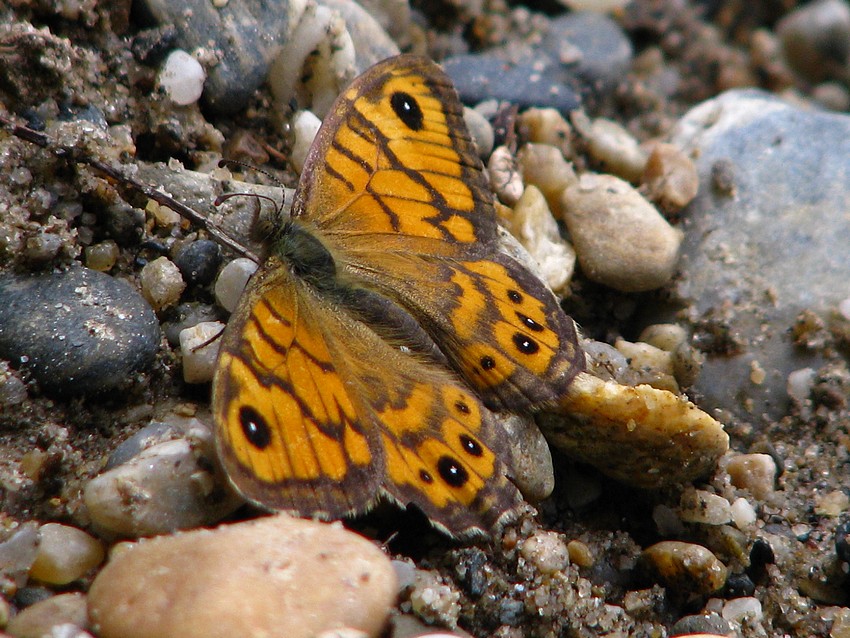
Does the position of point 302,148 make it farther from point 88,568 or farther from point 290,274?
point 88,568

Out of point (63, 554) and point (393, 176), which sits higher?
point (393, 176)

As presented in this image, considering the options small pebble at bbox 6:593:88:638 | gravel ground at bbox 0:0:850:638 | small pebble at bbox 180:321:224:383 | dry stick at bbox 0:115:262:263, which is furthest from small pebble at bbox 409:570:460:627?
dry stick at bbox 0:115:262:263

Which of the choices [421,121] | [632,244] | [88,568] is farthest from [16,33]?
[632,244]

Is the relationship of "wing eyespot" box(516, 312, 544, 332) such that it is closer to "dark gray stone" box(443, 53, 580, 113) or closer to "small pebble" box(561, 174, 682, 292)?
"small pebble" box(561, 174, 682, 292)

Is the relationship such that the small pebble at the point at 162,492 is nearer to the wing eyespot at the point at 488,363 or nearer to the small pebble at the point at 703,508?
the wing eyespot at the point at 488,363

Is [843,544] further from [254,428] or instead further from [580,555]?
[254,428]

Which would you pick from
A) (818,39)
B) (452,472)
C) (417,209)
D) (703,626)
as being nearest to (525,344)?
(452,472)
